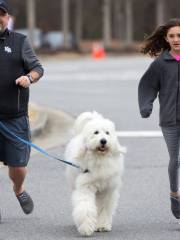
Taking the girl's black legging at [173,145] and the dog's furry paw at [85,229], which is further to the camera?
the girl's black legging at [173,145]

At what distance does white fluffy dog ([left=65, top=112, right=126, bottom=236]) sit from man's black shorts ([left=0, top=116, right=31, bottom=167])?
1.48ft

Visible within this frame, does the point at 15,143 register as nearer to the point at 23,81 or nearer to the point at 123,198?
the point at 23,81

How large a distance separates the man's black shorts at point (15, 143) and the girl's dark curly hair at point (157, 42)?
Answer: 4.35ft

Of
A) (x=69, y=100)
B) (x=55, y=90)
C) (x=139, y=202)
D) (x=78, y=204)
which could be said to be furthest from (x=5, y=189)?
(x=55, y=90)

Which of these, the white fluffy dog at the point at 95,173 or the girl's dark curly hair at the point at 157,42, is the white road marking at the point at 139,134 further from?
the white fluffy dog at the point at 95,173

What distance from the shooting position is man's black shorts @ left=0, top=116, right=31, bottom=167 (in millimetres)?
7711

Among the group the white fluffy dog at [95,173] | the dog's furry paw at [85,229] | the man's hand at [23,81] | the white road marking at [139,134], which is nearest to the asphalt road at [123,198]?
the dog's furry paw at [85,229]

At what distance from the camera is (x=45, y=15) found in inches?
3457

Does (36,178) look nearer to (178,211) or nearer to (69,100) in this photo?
(178,211)

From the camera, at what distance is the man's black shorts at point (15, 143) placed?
7.71m

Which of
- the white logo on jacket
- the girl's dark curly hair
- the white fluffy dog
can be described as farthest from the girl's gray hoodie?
the white logo on jacket

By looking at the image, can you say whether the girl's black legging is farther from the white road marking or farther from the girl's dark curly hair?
the white road marking

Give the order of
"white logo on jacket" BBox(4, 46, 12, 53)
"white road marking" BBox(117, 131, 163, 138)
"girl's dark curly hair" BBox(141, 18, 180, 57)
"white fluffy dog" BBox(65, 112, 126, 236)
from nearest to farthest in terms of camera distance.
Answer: "white fluffy dog" BBox(65, 112, 126, 236), "white logo on jacket" BBox(4, 46, 12, 53), "girl's dark curly hair" BBox(141, 18, 180, 57), "white road marking" BBox(117, 131, 163, 138)

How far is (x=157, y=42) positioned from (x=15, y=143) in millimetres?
1621
